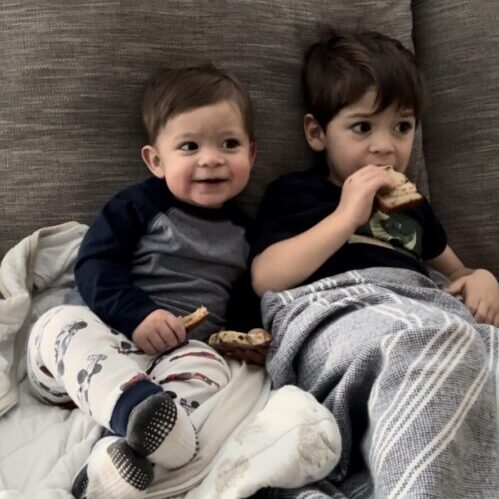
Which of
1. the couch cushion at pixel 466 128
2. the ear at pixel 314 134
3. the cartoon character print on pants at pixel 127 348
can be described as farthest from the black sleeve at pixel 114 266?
the couch cushion at pixel 466 128

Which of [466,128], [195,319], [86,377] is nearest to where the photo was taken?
[86,377]

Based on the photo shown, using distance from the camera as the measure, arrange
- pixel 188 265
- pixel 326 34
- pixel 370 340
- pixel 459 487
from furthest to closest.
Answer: pixel 326 34 → pixel 188 265 → pixel 370 340 → pixel 459 487

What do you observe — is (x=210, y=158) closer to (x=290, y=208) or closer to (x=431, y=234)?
(x=290, y=208)

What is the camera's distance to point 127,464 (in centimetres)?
79

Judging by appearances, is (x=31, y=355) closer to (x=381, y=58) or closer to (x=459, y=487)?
(x=459, y=487)

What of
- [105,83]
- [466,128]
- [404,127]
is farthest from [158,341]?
[466,128]

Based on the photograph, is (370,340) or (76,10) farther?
(76,10)

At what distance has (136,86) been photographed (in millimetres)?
1197

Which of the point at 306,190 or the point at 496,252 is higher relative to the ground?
the point at 306,190

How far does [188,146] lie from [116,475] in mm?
511

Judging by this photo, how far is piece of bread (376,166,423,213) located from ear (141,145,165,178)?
1.11 ft

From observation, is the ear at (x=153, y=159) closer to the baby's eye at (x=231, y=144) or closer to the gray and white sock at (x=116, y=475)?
the baby's eye at (x=231, y=144)

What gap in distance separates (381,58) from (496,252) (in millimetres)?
430

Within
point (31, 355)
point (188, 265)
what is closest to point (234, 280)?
point (188, 265)
